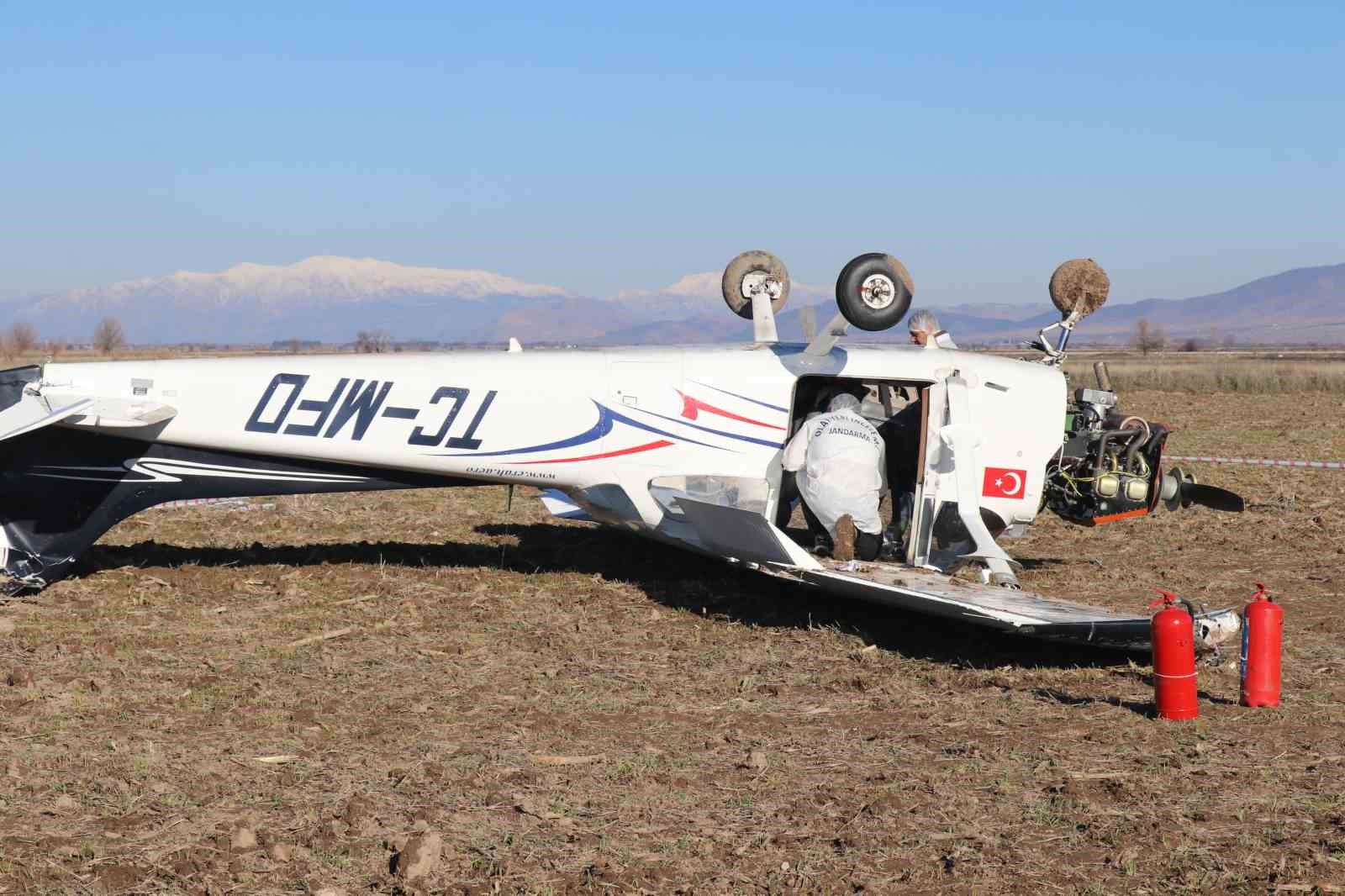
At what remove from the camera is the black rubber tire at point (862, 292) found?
33.5 ft

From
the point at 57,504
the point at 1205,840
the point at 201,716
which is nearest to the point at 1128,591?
the point at 1205,840

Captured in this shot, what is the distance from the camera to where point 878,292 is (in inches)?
404

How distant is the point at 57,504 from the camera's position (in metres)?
10.1

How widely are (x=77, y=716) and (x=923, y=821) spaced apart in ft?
15.3

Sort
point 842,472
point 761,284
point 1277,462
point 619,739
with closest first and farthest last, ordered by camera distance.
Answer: point 619,739
point 842,472
point 761,284
point 1277,462

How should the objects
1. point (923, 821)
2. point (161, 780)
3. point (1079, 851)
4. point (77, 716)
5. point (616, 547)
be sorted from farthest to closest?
point (616, 547) < point (77, 716) < point (161, 780) < point (923, 821) < point (1079, 851)

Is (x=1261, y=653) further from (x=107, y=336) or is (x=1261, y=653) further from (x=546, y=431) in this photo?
(x=107, y=336)

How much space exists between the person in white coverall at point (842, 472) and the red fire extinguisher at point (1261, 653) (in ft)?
10.2

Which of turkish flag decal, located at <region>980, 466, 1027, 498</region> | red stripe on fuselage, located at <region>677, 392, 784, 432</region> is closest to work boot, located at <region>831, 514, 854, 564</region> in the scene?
red stripe on fuselage, located at <region>677, 392, 784, 432</region>

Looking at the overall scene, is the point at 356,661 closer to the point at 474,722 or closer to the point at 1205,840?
the point at 474,722

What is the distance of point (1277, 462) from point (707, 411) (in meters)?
12.5

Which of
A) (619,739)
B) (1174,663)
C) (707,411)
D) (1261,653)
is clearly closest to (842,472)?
(707,411)

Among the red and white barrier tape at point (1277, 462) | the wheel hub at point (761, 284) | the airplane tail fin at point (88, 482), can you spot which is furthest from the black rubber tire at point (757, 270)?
the red and white barrier tape at point (1277, 462)

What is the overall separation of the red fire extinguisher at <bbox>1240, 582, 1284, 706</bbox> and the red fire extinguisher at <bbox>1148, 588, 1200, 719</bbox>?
1.23 feet
